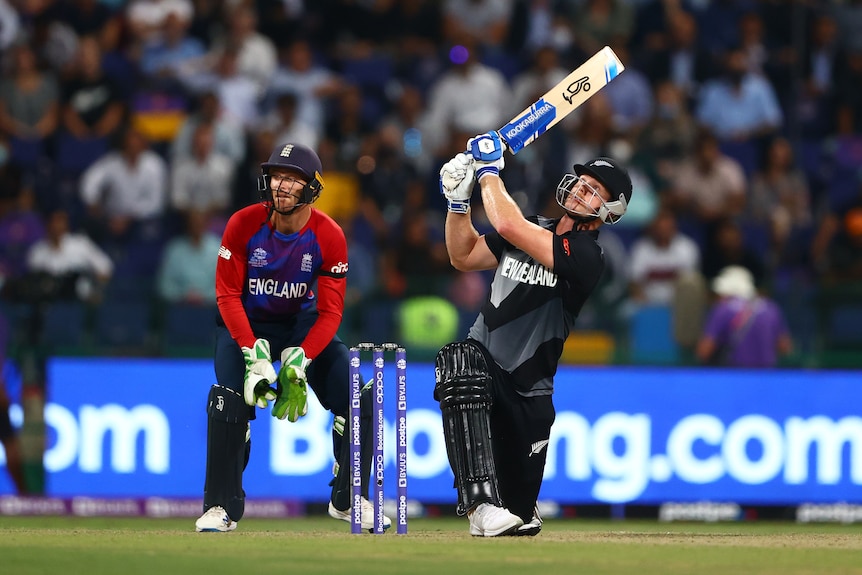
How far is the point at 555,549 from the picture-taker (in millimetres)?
7793

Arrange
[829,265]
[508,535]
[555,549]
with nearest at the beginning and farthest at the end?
[555,549]
[508,535]
[829,265]

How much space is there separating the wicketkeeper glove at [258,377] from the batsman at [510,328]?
94cm

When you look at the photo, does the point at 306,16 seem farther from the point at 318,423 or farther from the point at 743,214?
the point at 318,423

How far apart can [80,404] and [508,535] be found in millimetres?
5748

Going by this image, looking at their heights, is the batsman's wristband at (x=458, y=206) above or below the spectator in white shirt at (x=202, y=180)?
below

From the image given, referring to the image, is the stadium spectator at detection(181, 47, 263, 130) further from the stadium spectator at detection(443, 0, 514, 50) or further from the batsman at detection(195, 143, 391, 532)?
the batsman at detection(195, 143, 391, 532)

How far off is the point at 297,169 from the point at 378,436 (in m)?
1.59

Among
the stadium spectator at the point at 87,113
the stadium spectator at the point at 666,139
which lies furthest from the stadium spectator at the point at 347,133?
the stadium spectator at the point at 666,139

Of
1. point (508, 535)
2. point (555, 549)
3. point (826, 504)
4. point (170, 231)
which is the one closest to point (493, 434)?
point (508, 535)

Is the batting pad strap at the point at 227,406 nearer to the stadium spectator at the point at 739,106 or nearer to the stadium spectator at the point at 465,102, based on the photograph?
the stadium spectator at the point at 465,102

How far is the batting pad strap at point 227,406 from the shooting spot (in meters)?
8.78

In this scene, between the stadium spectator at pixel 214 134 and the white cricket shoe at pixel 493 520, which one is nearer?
the white cricket shoe at pixel 493 520

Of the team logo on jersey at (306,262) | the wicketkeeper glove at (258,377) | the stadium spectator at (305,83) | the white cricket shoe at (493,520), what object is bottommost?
the white cricket shoe at (493,520)

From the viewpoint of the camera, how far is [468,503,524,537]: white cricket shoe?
8.41 m
